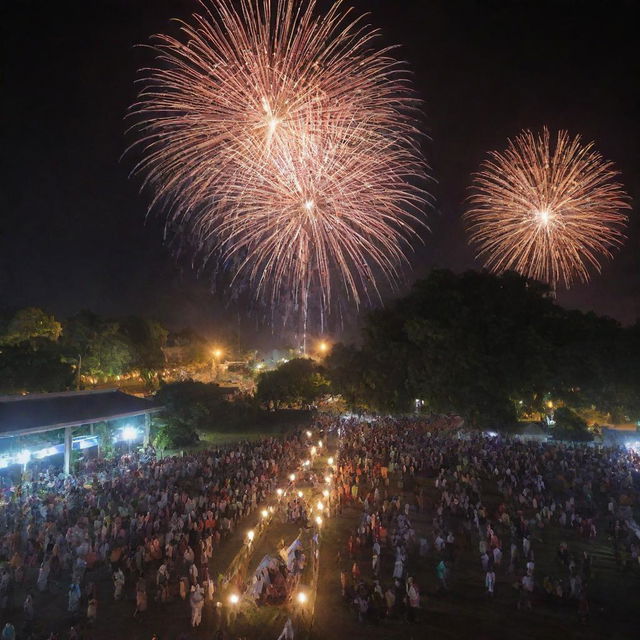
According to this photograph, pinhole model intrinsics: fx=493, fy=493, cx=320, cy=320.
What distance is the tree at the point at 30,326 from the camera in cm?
4381

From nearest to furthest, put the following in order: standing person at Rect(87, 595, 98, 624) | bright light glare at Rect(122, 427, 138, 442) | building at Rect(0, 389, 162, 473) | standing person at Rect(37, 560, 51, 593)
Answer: standing person at Rect(87, 595, 98, 624)
standing person at Rect(37, 560, 51, 593)
building at Rect(0, 389, 162, 473)
bright light glare at Rect(122, 427, 138, 442)

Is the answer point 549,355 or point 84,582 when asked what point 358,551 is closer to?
point 84,582

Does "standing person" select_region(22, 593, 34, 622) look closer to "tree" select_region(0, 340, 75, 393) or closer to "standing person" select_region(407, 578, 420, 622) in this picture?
"standing person" select_region(407, 578, 420, 622)

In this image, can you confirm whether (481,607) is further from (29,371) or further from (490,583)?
(29,371)

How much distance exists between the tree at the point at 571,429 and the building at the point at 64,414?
24.2 meters

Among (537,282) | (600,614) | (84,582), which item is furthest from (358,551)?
(537,282)

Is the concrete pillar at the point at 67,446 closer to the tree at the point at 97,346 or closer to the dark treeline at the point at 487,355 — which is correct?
the dark treeline at the point at 487,355

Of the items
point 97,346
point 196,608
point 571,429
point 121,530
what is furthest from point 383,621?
point 97,346

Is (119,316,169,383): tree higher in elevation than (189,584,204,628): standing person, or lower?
higher

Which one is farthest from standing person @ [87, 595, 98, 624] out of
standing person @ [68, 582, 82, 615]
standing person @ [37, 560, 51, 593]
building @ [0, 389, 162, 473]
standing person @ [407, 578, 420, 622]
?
building @ [0, 389, 162, 473]

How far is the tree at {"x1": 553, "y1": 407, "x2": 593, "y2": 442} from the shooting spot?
29484mm

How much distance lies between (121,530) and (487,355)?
19.3m

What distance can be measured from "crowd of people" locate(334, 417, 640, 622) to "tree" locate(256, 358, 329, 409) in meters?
14.0

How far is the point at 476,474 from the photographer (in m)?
19.6
